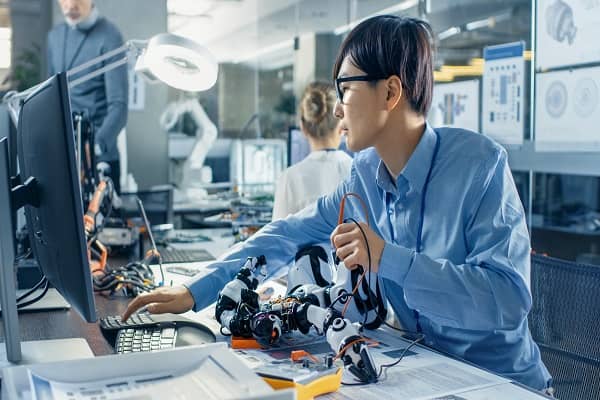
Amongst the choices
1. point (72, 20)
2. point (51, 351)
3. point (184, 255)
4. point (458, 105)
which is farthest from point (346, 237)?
point (72, 20)

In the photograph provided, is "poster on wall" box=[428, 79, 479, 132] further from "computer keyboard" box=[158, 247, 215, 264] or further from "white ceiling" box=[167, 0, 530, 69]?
"computer keyboard" box=[158, 247, 215, 264]

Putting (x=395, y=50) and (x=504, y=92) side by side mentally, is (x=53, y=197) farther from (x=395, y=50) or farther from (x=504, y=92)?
(x=504, y=92)

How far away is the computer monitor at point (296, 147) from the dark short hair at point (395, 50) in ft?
7.58

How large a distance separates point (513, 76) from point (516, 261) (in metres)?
2.30

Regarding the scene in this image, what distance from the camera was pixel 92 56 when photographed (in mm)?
4613

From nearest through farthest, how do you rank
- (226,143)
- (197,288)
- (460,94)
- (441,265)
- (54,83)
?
(54,83) < (441,265) < (197,288) < (460,94) < (226,143)

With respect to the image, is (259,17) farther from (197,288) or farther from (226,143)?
(197,288)

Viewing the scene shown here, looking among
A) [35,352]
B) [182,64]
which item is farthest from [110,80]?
[35,352]

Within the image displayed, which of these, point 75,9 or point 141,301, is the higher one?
point 75,9

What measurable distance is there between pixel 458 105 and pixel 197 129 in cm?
223

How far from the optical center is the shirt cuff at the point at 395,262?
4.22 ft

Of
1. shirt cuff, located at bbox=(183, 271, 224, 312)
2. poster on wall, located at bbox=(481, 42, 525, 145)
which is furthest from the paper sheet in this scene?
poster on wall, located at bbox=(481, 42, 525, 145)

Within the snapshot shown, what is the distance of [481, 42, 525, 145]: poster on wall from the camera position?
337 centimetres

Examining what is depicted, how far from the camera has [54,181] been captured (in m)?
1.06
